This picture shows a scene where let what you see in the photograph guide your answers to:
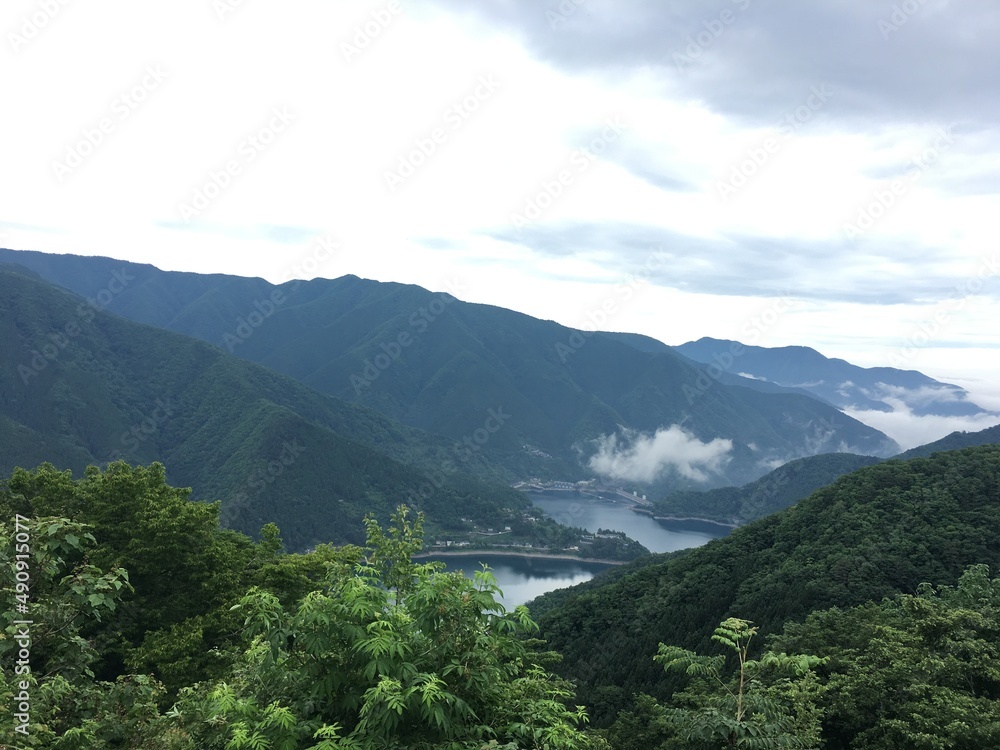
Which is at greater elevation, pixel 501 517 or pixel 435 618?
pixel 435 618

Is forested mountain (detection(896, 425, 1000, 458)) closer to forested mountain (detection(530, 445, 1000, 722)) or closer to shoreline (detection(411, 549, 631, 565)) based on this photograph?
shoreline (detection(411, 549, 631, 565))

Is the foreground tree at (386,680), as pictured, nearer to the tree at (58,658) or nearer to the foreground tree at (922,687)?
the tree at (58,658)

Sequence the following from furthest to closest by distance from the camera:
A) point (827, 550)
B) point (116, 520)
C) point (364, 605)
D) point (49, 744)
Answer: point (827, 550)
point (116, 520)
point (49, 744)
point (364, 605)

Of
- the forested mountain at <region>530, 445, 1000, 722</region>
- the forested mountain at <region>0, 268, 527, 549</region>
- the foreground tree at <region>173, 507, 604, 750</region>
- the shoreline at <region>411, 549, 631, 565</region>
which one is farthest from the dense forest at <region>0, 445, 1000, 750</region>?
the forested mountain at <region>0, 268, 527, 549</region>

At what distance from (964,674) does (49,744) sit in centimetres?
1768

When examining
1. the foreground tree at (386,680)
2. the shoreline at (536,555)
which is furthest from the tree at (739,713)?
the shoreline at (536,555)

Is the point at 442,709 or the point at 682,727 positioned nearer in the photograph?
the point at 442,709

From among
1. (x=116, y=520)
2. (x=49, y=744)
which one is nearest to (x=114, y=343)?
(x=116, y=520)

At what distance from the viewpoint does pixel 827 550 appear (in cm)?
4272

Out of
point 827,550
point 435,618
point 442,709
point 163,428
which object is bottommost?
point 163,428

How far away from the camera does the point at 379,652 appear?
4707mm

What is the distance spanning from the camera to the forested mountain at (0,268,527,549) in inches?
5281

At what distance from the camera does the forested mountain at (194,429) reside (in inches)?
5281

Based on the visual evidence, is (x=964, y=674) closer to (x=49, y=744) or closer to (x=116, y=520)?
(x=49, y=744)
